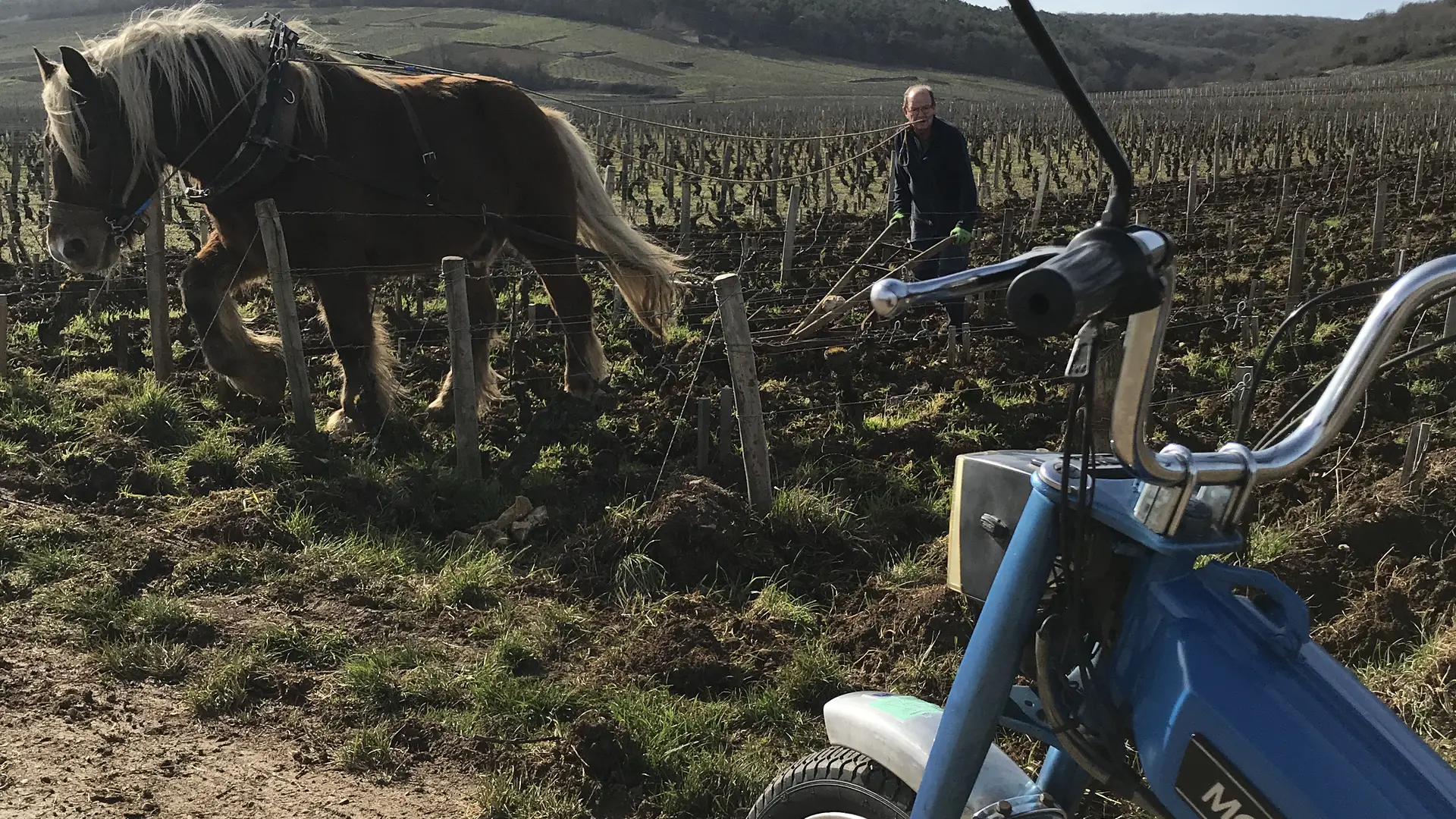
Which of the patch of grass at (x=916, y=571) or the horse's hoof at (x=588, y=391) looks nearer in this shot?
the patch of grass at (x=916, y=571)

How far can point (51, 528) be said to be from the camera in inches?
177

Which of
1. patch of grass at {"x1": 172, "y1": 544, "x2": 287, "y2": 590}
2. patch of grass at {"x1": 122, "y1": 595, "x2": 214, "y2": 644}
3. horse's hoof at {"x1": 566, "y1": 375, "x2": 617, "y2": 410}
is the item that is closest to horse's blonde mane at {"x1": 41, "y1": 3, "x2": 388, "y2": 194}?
horse's hoof at {"x1": 566, "y1": 375, "x2": 617, "y2": 410}

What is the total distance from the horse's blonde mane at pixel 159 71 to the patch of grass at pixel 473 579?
2.70 m

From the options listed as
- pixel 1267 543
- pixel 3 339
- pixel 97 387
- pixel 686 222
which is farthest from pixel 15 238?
pixel 1267 543

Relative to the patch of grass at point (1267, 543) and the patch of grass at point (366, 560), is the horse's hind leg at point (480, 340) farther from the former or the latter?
the patch of grass at point (1267, 543)

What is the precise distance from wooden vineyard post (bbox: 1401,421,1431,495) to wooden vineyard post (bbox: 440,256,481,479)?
4.11 m

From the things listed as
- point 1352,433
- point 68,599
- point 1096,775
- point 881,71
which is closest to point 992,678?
point 1096,775

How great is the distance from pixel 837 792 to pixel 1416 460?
349 cm

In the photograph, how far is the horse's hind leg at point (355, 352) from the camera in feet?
19.0

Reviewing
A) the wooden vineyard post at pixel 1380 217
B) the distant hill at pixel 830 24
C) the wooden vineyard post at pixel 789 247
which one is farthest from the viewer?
the distant hill at pixel 830 24

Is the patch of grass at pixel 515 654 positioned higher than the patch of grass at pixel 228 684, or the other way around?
the patch of grass at pixel 515 654

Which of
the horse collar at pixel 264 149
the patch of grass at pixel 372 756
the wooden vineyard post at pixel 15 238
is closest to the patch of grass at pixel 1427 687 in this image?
the patch of grass at pixel 372 756

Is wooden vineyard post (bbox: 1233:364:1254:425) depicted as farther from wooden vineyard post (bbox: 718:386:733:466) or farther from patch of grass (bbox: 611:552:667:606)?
patch of grass (bbox: 611:552:667:606)

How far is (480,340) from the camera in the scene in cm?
639
